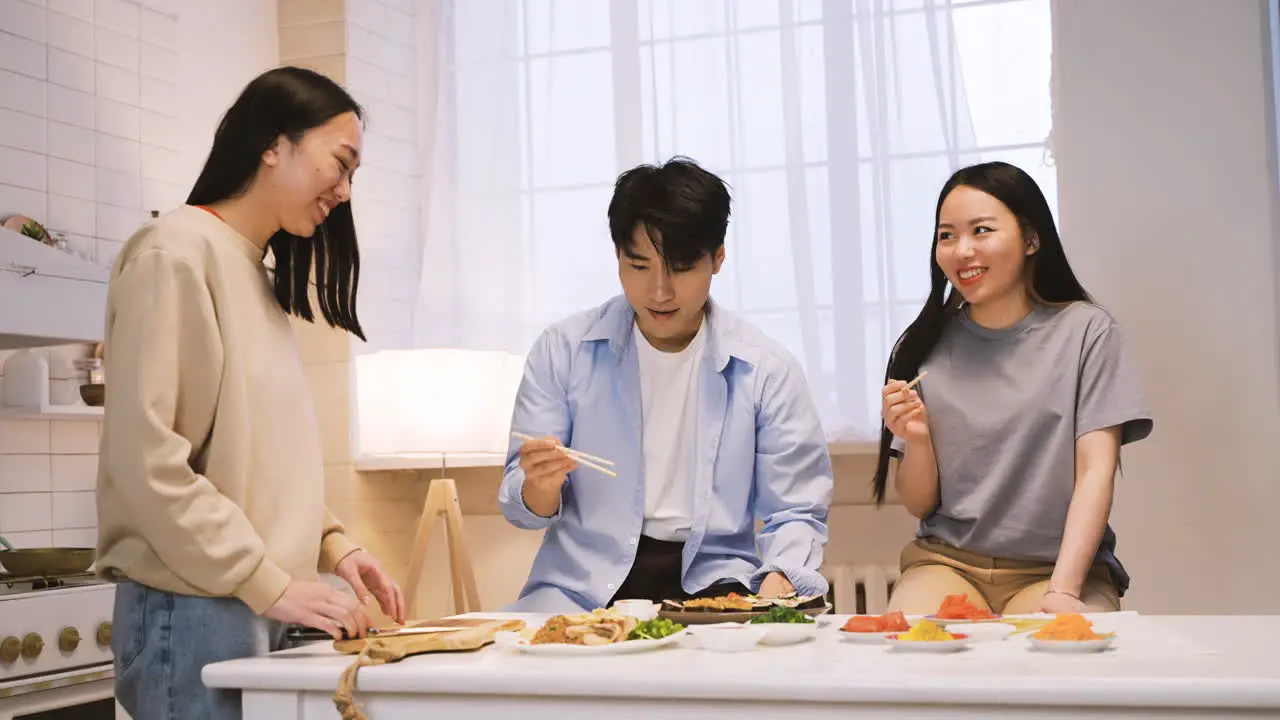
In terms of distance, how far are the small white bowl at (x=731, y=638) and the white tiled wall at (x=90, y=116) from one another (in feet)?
8.28

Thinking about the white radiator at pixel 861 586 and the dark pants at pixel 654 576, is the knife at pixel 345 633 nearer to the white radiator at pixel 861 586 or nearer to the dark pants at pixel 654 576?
the dark pants at pixel 654 576

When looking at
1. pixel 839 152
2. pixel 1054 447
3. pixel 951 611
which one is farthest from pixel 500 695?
pixel 839 152

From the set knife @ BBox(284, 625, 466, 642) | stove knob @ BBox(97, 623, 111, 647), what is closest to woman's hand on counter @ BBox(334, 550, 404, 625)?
knife @ BBox(284, 625, 466, 642)

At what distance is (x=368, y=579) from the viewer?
1.97 meters

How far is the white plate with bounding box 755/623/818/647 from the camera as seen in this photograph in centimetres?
168

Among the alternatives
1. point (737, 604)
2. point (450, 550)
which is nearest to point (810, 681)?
point (737, 604)

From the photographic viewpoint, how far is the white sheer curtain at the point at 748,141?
392 cm

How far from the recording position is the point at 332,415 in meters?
4.39

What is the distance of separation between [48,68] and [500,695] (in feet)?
8.90

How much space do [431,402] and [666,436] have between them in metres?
1.39

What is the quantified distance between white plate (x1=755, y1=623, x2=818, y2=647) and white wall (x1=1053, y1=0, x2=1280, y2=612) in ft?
6.20

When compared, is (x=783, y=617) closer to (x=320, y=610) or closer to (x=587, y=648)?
(x=587, y=648)

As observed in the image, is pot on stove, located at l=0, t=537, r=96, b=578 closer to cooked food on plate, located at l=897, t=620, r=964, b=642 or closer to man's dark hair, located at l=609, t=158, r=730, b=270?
man's dark hair, located at l=609, t=158, r=730, b=270

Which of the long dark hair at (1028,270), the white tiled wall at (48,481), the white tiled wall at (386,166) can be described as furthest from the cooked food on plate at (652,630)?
the white tiled wall at (386,166)
